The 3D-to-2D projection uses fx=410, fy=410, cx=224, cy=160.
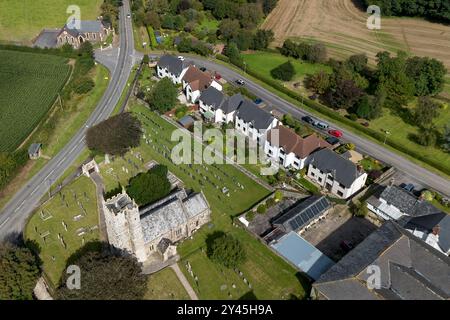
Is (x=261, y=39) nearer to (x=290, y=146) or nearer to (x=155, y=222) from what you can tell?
(x=290, y=146)

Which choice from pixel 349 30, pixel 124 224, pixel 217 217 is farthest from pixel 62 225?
pixel 349 30

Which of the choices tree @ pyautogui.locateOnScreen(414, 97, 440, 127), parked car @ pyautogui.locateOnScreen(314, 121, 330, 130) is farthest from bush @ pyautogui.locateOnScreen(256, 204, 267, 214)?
tree @ pyautogui.locateOnScreen(414, 97, 440, 127)

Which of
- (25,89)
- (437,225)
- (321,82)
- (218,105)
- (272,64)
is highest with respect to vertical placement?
(321,82)

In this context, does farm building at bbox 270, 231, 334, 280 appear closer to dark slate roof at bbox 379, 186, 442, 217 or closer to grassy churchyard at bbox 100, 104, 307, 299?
grassy churchyard at bbox 100, 104, 307, 299

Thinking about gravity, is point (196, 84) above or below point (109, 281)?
above

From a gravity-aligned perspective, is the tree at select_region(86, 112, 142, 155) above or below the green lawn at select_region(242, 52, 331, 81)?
below

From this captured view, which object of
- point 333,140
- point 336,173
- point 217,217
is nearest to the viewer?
point 217,217

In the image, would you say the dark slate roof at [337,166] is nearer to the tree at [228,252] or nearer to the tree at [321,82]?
the tree at [228,252]
